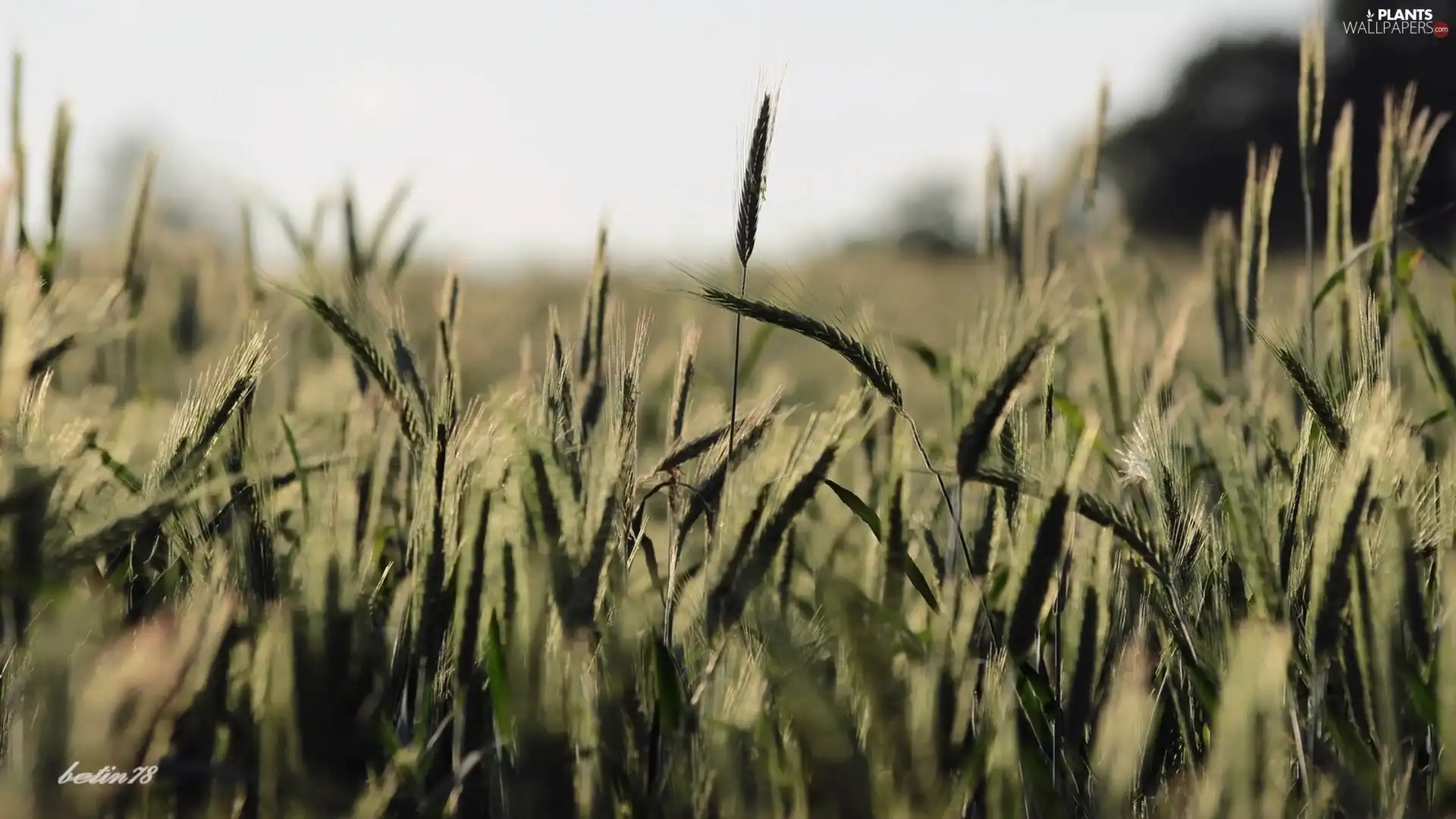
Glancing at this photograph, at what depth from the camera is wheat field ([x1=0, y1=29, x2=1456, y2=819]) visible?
2.10ft

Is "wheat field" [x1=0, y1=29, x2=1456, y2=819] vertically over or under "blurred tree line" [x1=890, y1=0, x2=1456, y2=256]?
under

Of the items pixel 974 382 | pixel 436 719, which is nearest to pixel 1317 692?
pixel 974 382

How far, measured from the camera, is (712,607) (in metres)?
0.71

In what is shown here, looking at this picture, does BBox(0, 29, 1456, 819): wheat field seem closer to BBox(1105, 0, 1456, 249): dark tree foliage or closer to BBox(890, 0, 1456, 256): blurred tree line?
BBox(890, 0, 1456, 256): blurred tree line

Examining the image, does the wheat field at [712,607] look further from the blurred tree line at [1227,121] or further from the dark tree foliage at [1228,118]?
the dark tree foliage at [1228,118]

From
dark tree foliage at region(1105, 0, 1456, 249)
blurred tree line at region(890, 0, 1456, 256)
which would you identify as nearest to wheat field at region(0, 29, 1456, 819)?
blurred tree line at region(890, 0, 1456, 256)

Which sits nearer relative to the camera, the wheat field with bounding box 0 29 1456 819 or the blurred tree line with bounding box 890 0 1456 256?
the wheat field with bounding box 0 29 1456 819

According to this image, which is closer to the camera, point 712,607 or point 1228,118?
point 712,607

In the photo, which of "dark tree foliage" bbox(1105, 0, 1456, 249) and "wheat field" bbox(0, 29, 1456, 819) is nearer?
"wheat field" bbox(0, 29, 1456, 819)

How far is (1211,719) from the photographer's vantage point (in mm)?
831

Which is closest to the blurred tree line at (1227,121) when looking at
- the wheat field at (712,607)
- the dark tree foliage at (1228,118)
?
the dark tree foliage at (1228,118)

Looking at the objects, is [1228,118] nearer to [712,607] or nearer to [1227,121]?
[1227,121]

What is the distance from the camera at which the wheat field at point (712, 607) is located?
64cm

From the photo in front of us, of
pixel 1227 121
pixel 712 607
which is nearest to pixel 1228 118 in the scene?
pixel 1227 121
